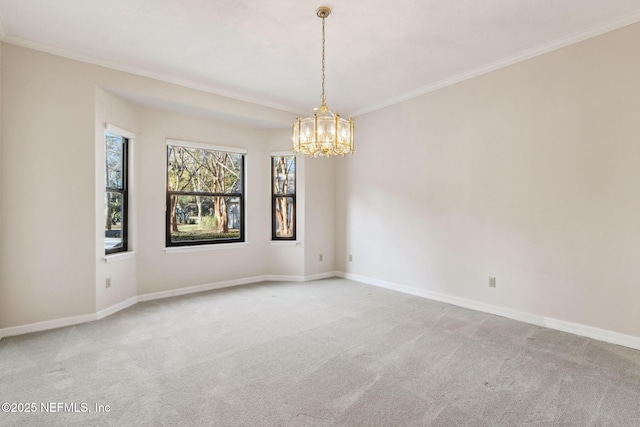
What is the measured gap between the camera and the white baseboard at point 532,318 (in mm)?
2977

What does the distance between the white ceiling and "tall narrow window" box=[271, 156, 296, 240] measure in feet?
5.70

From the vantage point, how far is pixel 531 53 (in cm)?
349

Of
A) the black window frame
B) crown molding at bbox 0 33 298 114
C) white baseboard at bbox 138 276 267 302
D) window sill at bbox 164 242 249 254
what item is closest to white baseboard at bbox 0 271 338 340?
white baseboard at bbox 138 276 267 302

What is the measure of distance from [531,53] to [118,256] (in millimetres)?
5398

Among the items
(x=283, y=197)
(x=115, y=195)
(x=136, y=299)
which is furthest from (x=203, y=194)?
(x=136, y=299)

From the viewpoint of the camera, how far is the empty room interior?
228 centimetres

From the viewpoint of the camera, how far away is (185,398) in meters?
2.13

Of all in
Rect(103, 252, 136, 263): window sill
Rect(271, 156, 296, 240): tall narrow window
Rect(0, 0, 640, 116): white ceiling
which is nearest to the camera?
Rect(0, 0, 640, 116): white ceiling

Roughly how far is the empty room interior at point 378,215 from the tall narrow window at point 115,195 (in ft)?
0.09

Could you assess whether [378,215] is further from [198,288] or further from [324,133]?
[198,288]

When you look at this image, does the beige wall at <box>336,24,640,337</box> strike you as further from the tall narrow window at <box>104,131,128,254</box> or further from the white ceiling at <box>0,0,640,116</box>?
the tall narrow window at <box>104,131,128,254</box>

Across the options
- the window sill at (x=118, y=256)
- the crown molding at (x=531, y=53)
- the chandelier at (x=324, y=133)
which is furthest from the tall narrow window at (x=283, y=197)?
the chandelier at (x=324, y=133)

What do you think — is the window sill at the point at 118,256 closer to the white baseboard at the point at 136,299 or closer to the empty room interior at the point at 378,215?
the empty room interior at the point at 378,215

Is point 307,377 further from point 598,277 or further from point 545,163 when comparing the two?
point 545,163
